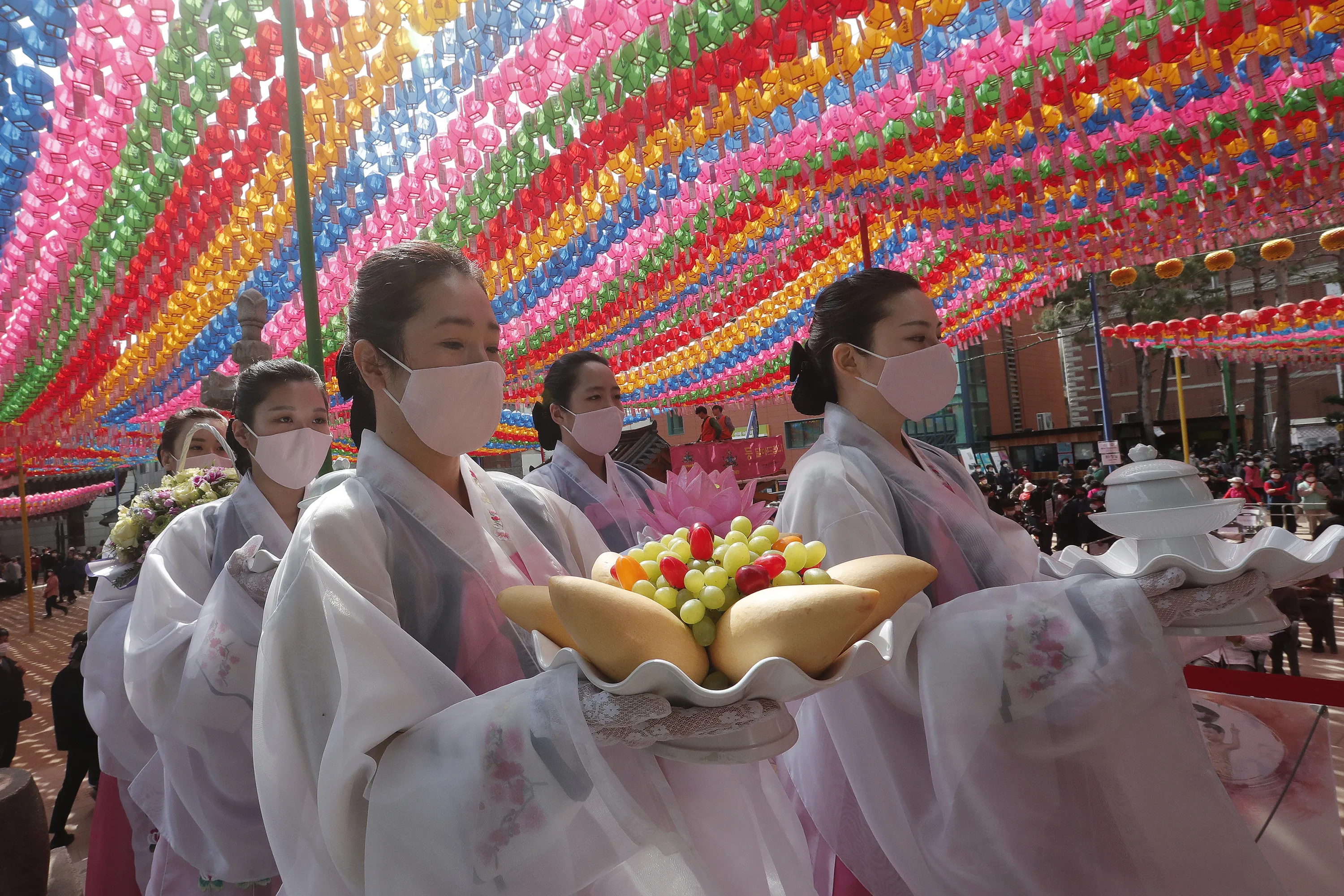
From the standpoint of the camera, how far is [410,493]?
4.54 feet

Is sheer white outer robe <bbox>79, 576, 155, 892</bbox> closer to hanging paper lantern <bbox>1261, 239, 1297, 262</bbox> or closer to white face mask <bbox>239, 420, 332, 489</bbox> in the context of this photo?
white face mask <bbox>239, 420, 332, 489</bbox>

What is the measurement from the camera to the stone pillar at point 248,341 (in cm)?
366

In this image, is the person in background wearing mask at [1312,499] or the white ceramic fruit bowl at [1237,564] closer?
the white ceramic fruit bowl at [1237,564]

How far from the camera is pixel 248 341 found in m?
3.70

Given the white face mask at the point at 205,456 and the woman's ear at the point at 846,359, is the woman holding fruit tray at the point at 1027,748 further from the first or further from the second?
the white face mask at the point at 205,456

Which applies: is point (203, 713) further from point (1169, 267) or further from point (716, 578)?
point (1169, 267)

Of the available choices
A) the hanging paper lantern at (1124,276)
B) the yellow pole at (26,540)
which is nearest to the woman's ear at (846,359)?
the hanging paper lantern at (1124,276)

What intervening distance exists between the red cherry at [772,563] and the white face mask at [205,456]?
3033 mm

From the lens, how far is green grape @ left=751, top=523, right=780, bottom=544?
4.18 feet

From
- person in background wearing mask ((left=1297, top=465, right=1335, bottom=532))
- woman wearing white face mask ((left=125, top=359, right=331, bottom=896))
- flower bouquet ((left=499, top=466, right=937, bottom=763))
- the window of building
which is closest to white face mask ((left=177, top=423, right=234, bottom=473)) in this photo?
woman wearing white face mask ((left=125, top=359, right=331, bottom=896))

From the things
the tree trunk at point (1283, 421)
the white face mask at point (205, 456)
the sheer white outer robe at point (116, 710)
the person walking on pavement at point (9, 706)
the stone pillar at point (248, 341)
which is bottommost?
the tree trunk at point (1283, 421)

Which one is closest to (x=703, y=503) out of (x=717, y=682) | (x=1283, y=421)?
(x=717, y=682)

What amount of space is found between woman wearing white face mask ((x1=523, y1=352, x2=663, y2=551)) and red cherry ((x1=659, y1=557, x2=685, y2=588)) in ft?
7.33

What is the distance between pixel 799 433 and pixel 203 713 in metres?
26.3
